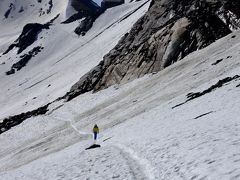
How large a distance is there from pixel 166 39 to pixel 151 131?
1496 inches

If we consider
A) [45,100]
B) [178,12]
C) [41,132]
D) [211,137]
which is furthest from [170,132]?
[45,100]

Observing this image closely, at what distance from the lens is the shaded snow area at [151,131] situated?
16422 millimetres

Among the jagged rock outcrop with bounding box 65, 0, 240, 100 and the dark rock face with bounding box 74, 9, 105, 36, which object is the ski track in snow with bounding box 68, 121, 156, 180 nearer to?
the jagged rock outcrop with bounding box 65, 0, 240, 100

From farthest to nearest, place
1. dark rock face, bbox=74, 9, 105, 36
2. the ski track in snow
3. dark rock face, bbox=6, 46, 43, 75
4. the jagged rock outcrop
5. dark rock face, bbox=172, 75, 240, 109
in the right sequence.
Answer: dark rock face, bbox=74, 9, 105, 36 < dark rock face, bbox=6, 46, 43, 75 < the jagged rock outcrop < dark rock face, bbox=172, 75, 240, 109 < the ski track in snow

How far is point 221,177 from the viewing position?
40.4 feet

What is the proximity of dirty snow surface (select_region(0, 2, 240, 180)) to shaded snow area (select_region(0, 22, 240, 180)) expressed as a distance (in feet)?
0.20

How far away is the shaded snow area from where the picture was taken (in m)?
16.4

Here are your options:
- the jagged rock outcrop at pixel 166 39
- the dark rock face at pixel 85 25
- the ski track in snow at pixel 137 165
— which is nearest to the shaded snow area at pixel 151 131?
the ski track in snow at pixel 137 165

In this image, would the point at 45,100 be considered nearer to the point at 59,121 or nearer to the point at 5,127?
the point at 5,127

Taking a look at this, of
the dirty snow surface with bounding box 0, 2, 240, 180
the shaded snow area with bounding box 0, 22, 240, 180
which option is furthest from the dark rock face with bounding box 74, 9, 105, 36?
the shaded snow area with bounding box 0, 22, 240, 180

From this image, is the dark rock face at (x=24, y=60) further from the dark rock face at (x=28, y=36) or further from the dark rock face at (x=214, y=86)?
the dark rock face at (x=214, y=86)

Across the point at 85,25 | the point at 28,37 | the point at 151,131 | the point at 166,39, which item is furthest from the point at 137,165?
the point at 28,37

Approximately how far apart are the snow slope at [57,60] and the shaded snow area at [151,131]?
32342mm

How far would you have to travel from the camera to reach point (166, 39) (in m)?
62.8
